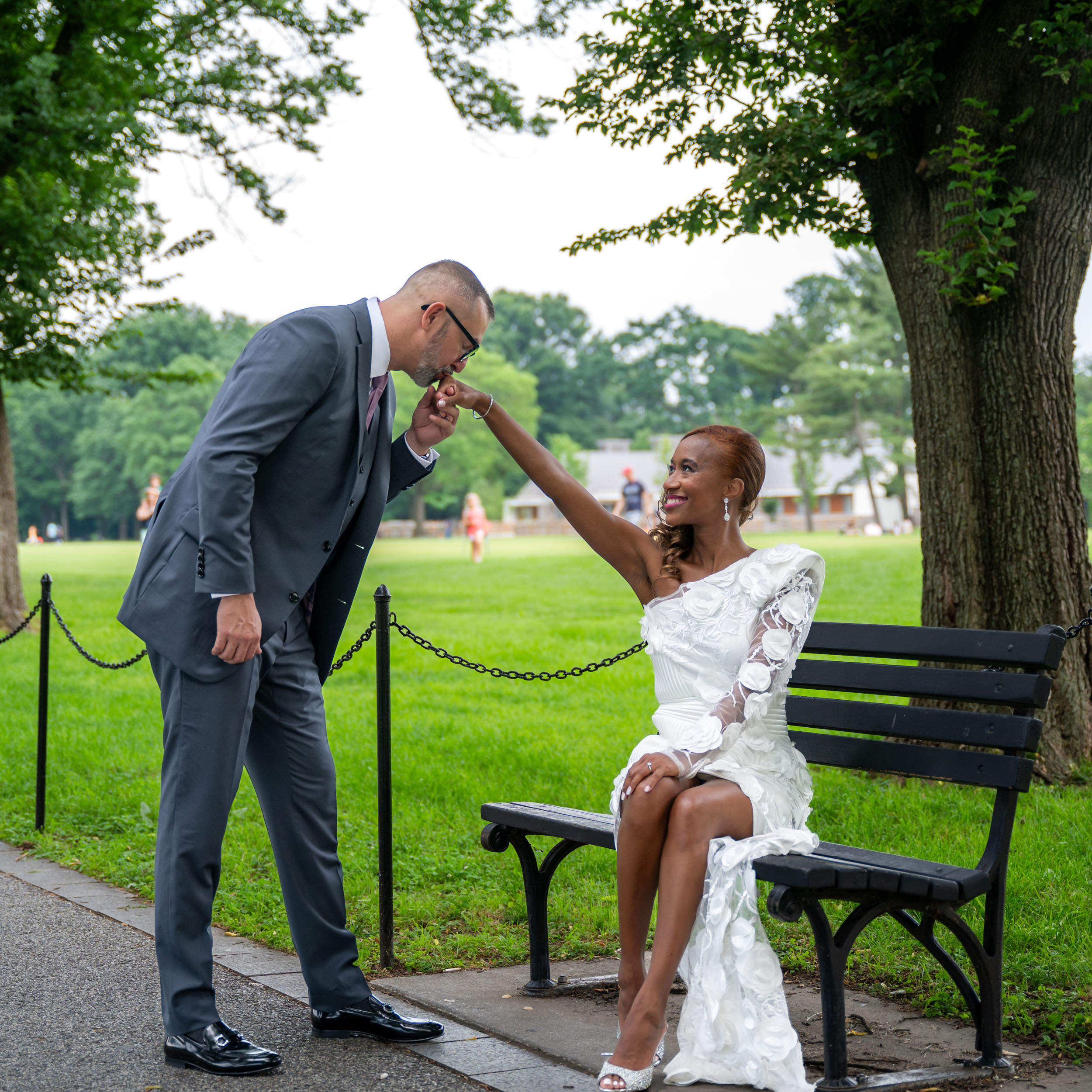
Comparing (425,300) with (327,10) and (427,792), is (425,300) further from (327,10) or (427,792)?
(327,10)

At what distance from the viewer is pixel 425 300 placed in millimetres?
3625

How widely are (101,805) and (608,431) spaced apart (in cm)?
9734

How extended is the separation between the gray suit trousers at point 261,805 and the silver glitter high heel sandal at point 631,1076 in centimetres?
86

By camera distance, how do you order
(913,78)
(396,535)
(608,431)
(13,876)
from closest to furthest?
1. (13,876)
2. (913,78)
3. (396,535)
4. (608,431)

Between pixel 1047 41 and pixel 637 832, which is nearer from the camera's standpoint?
pixel 637 832

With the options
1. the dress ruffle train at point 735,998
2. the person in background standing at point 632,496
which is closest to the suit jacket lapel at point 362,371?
the dress ruffle train at point 735,998

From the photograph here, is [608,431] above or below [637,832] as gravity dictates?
above

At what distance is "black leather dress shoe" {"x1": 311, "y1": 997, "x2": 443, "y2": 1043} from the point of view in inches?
139

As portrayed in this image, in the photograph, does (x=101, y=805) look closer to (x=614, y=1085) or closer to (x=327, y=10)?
(x=614, y=1085)

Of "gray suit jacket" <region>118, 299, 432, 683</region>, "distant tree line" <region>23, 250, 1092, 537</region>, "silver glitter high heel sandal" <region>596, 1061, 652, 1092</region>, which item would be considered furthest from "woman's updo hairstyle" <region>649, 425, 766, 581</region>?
"distant tree line" <region>23, 250, 1092, 537</region>

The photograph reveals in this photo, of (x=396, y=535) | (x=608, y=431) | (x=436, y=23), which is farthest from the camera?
(x=608, y=431)

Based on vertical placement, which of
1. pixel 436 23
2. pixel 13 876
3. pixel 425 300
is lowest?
pixel 13 876

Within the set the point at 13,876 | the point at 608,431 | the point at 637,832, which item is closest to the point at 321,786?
the point at 637,832

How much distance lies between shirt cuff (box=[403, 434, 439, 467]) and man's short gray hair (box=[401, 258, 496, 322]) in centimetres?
49
